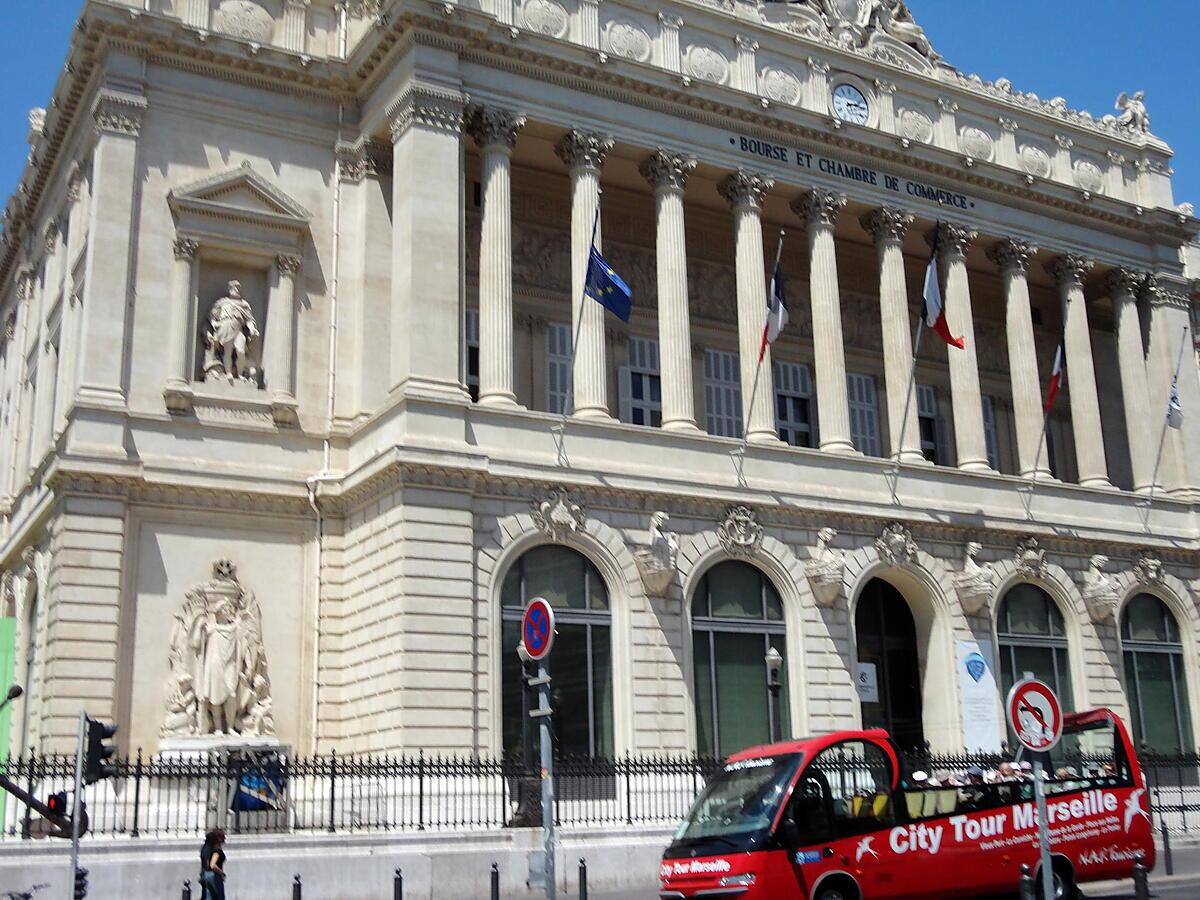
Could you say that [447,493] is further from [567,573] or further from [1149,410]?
[1149,410]

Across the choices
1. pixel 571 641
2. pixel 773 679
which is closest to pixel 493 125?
pixel 571 641

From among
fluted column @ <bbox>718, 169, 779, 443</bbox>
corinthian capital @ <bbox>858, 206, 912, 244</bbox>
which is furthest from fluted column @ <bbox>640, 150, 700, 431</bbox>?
corinthian capital @ <bbox>858, 206, 912, 244</bbox>

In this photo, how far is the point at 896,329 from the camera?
1510 inches

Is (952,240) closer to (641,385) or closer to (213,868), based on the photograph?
(641,385)

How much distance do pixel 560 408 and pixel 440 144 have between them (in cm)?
734

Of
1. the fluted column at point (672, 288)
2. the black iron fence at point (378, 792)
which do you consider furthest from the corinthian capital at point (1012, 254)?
the black iron fence at point (378, 792)

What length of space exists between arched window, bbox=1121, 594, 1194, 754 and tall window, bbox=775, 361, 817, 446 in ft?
32.9

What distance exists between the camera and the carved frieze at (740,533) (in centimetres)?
3325

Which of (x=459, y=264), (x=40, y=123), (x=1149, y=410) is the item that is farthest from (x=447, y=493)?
(x=1149, y=410)

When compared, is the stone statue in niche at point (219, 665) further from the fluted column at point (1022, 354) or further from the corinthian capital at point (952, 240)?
the corinthian capital at point (952, 240)

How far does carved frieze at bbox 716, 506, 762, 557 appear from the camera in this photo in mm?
33250

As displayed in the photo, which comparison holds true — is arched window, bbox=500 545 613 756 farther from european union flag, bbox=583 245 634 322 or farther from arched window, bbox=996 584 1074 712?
arched window, bbox=996 584 1074 712

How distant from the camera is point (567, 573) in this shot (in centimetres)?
3162

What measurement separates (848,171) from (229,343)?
55.1ft
